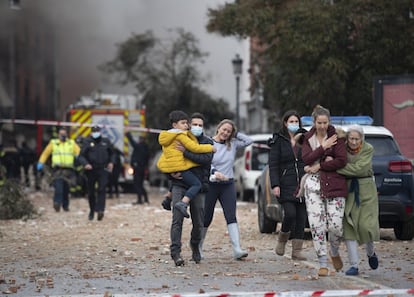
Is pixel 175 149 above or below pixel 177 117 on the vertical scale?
below

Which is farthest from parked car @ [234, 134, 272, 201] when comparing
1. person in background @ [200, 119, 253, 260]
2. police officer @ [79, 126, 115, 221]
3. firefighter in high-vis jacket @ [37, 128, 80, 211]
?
person in background @ [200, 119, 253, 260]

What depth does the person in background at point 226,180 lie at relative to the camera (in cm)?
1248

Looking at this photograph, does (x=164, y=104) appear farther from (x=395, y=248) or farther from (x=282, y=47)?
(x=395, y=248)

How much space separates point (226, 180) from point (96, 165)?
Answer: 25.3ft

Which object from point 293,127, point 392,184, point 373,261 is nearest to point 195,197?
point 293,127

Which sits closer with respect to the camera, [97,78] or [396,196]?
[396,196]

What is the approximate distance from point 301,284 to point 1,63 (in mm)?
30584

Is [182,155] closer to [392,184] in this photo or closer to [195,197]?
[195,197]

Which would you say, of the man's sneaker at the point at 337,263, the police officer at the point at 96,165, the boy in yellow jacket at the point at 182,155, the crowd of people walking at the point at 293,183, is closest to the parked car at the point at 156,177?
the police officer at the point at 96,165

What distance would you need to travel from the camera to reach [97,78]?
127 feet

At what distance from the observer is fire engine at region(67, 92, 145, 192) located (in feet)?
109

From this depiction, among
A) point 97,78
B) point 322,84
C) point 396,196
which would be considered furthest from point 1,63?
point 396,196

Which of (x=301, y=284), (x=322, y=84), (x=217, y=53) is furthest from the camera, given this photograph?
(x=217, y=53)

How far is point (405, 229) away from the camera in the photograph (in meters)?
15.0
